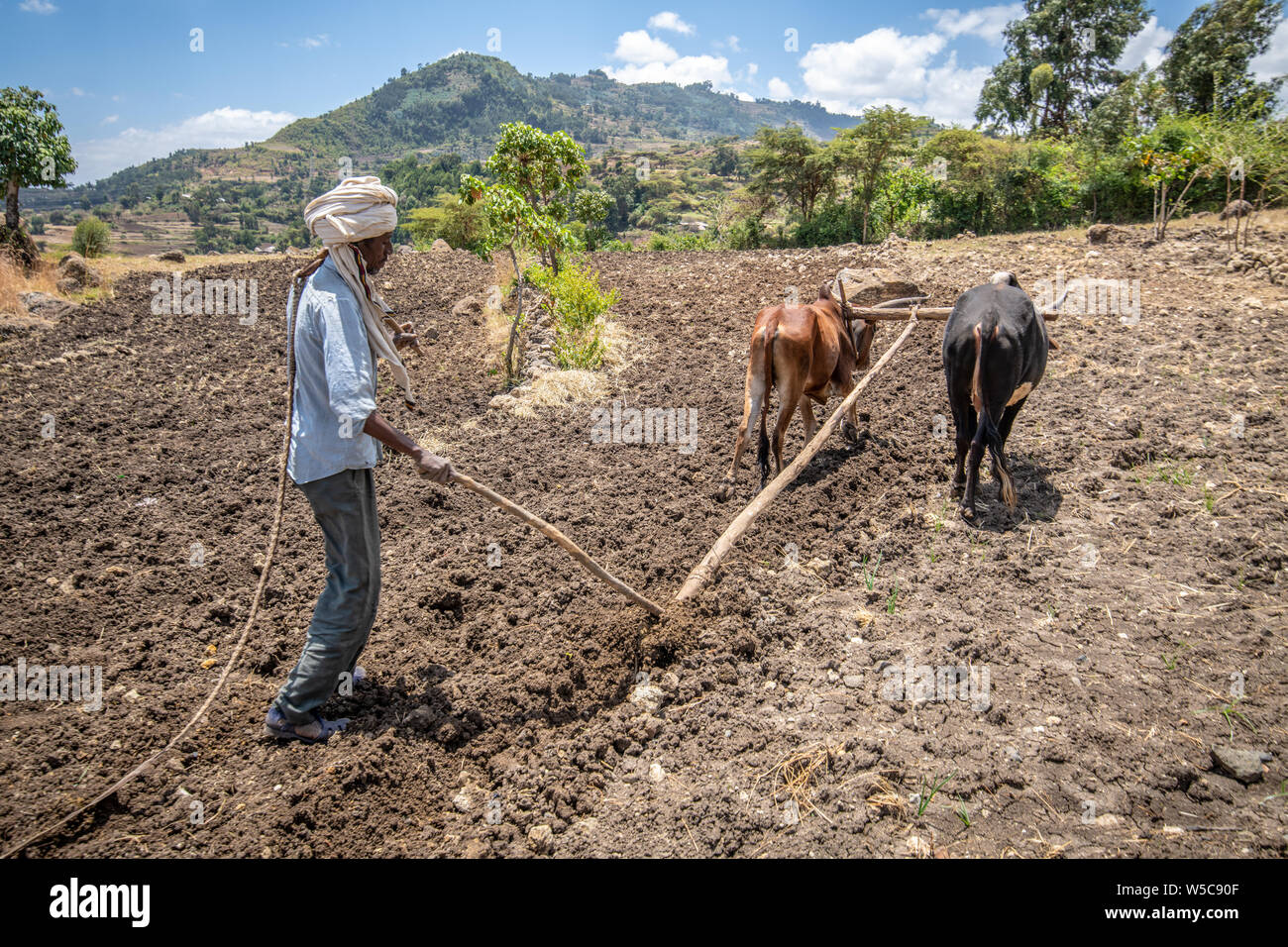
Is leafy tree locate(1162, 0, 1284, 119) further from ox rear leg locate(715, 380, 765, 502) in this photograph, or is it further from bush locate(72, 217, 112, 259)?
bush locate(72, 217, 112, 259)

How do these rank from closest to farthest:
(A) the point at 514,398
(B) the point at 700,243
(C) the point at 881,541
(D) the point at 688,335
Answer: (C) the point at 881,541 → (A) the point at 514,398 → (D) the point at 688,335 → (B) the point at 700,243

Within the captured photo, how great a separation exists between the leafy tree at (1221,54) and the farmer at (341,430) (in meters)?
29.8

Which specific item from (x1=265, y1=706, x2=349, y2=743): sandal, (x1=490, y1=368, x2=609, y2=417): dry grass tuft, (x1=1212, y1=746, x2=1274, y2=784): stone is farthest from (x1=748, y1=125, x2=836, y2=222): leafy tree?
(x1=265, y1=706, x2=349, y2=743): sandal

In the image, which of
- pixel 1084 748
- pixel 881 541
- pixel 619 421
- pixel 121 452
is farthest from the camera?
pixel 619 421

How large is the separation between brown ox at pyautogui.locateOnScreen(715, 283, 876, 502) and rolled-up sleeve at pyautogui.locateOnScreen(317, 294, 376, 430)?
3238mm

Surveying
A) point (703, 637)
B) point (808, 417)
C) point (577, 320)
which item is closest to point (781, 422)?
point (808, 417)

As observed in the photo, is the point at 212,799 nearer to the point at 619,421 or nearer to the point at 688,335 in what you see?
the point at 619,421

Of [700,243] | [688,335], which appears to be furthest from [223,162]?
[688,335]

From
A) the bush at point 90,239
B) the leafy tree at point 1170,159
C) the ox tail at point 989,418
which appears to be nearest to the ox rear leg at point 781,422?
the ox tail at point 989,418

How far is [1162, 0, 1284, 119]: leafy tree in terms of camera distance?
23.1m

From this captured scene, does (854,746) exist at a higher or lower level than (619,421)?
lower

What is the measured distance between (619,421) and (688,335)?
3.32 meters

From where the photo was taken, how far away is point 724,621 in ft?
13.9
